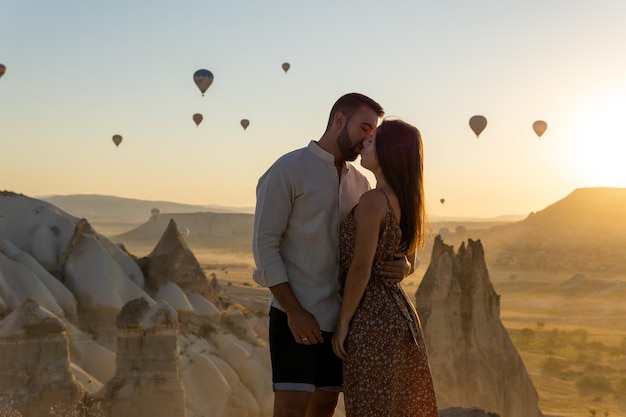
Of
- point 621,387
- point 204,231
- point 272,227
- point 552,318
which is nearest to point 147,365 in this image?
point 272,227

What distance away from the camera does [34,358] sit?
1245cm

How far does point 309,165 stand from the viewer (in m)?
4.85

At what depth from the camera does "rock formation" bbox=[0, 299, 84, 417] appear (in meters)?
12.2

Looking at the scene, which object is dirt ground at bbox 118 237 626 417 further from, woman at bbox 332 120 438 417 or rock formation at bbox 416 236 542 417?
woman at bbox 332 120 438 417

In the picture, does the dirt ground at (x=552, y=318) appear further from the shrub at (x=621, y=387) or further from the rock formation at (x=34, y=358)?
the rock formation at (x=34, y=358)

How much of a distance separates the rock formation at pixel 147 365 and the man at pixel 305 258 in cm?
909

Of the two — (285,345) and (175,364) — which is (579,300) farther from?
(285,345)

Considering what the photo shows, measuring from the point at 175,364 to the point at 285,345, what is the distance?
948 cm

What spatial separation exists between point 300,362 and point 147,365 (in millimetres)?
9425

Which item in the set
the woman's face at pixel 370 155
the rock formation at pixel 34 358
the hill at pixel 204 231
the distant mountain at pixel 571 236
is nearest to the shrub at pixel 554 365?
the rock formation at pixel 34 358

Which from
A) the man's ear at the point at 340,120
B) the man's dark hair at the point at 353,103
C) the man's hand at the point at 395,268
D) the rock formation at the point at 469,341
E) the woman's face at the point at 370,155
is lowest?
the rock formation at the point at 469,341

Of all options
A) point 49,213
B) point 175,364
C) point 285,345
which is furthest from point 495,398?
point 285,345

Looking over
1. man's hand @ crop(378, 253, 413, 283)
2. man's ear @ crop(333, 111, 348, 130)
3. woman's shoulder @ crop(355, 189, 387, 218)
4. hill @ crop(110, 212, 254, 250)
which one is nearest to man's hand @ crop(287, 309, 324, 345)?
man's hand @ crop(378, 253, 413, 283)

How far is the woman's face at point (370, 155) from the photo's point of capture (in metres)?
4.73
